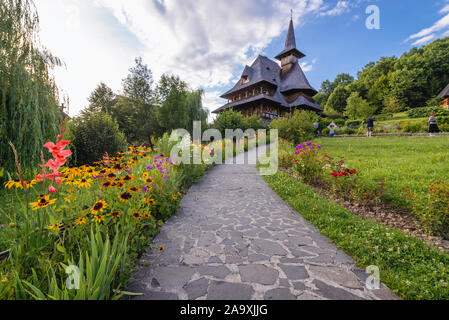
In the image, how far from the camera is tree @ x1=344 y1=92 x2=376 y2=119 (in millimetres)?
33225

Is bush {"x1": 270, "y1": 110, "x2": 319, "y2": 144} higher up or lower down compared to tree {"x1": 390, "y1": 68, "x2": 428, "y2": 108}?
lower down

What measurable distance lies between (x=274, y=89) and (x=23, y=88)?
2726cm

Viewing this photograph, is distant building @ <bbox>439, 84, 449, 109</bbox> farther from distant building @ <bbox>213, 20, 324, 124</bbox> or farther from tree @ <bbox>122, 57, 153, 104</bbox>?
tree @ <bbox>122, 57, 153, 104</bbox>

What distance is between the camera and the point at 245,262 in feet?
7.95

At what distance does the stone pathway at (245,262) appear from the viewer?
1.91 meters

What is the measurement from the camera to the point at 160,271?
2.23m

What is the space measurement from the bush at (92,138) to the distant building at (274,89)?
18.1 m

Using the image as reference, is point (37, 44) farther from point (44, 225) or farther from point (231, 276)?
point (231, 276)

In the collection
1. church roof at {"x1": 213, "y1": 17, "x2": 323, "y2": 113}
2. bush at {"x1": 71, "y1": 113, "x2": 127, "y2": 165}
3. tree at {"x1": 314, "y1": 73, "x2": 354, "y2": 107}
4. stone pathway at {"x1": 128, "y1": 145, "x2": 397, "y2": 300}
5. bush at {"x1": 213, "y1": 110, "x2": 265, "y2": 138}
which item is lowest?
stone pathway at {"x1": 128, "y1": 145, "x2": 397, "y2": 300}

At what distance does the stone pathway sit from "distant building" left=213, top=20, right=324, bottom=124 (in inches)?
869

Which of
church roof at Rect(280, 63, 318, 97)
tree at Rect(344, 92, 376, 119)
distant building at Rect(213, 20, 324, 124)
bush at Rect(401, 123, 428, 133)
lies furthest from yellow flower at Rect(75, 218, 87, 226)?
tree at Rect(344, 92, 376, 119)

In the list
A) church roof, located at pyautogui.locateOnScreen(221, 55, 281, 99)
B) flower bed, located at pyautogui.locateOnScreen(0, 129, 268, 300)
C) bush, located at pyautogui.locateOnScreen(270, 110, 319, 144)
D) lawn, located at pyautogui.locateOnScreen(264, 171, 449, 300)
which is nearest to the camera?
flower bed, located at pyautogui.locateOnScreen(0, 129, 268, 300)

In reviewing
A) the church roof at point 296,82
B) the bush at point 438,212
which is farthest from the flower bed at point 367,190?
the church roof at point 296,82
